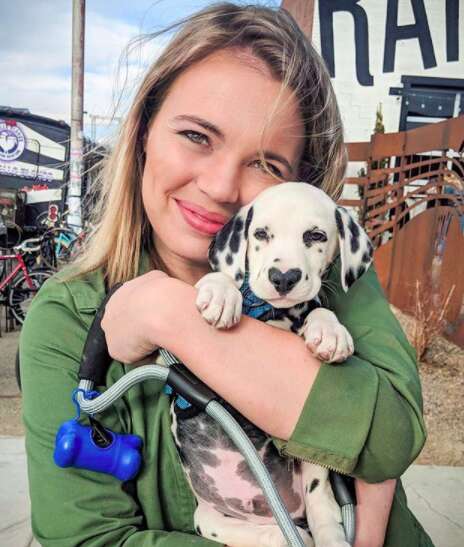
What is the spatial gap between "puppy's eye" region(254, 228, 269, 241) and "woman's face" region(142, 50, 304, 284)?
5.0 inches

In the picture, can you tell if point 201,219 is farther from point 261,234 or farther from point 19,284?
point 19,284

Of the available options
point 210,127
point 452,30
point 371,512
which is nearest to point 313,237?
point 210,127

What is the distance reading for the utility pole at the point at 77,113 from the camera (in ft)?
32.0

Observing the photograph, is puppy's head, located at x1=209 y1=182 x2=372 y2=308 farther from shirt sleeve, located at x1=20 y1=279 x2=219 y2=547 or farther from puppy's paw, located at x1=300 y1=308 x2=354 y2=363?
shirt sleeve, located at x1=20 y1=279 x2=219 y2=547

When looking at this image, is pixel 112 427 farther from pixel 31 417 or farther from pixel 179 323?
pixel 179 323

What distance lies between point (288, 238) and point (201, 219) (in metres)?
0.27

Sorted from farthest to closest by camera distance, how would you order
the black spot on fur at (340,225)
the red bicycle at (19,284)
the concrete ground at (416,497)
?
the red bicycle at (19,284), the concrete ground at (416,497), the black spot on fur at (340,225)

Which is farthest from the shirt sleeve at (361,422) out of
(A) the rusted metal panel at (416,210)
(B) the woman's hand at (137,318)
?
(A) the rusted metal panel at (416,210)

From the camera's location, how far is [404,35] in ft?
34.8

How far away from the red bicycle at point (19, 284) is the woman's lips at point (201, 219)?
5.49m

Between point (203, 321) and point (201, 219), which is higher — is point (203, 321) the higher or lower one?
the lower one

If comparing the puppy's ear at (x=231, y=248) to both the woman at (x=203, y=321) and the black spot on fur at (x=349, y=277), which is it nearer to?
the woman at (x=203, y=321)

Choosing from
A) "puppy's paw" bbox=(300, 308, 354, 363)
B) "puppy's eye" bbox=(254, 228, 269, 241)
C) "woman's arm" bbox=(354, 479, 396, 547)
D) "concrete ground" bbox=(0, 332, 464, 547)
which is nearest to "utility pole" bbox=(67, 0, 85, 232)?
"concrete ground" bbox=(0, 332, 464, 547)

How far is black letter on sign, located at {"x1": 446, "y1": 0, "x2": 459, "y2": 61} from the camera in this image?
10.5 metres
